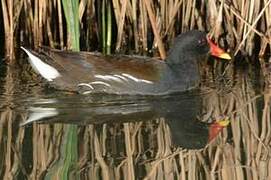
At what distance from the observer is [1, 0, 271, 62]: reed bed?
6.39 meters

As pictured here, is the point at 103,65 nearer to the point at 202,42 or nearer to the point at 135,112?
the point at 135,112

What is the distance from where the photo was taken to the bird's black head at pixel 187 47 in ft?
19.5

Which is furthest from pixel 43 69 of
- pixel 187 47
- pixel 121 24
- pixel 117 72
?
pixel 187 47

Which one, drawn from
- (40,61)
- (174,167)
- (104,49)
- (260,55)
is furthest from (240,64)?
(174,167)

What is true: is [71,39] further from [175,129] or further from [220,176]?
[220,176]

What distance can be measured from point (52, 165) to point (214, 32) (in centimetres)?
274

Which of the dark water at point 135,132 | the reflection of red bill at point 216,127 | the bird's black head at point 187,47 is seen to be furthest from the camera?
the bird's black head at point 187,47

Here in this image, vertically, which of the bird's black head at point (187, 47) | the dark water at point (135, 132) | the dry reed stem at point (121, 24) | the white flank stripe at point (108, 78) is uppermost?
the dry reed stem at point (121, 24)

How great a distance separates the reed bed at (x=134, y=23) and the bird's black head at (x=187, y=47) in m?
0.24

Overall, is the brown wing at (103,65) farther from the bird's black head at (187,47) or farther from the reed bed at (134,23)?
the reed bed at (134,23)

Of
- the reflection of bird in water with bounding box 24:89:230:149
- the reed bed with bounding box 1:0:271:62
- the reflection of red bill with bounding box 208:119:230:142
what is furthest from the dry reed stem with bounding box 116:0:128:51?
the reflection of red bill with bounding box 208:119:230:142

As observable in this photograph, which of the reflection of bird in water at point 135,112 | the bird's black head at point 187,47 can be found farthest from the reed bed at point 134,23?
the reflection of bird in water at point 135,112

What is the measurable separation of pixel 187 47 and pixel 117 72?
23.1 inches

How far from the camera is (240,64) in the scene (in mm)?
6547
